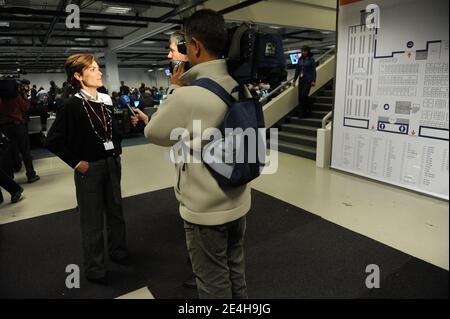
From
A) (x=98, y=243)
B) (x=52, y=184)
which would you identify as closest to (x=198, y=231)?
(x=98, y=243)

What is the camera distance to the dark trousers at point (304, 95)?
20.0 ft

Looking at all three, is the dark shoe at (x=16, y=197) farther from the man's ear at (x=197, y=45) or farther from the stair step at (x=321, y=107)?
the stair step at (x=321, y=107)

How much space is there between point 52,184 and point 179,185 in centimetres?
386

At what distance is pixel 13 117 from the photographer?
4.12 meters

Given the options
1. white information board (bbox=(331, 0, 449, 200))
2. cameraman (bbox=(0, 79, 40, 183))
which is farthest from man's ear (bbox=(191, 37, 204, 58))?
cameraman (bbox=(0, 79, 40, 183))

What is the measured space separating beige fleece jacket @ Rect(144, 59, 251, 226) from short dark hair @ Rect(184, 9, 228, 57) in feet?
0.22

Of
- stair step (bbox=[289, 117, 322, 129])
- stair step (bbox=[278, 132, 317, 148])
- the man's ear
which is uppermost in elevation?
the man's ear

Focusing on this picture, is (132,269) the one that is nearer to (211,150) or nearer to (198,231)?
(198,231)

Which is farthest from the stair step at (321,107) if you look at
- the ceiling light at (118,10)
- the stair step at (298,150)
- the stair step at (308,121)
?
the ceiling light at (118,10)

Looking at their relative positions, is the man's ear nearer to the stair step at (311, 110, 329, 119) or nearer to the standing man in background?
the standing man in background

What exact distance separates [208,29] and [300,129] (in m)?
5.10

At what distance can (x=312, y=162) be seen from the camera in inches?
201

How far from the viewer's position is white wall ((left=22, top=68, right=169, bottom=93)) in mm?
20672

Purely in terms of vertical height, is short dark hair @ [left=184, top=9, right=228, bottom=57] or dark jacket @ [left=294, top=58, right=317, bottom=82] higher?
dark jacket @ [left=294, top=58, right=317, bottom=82]
